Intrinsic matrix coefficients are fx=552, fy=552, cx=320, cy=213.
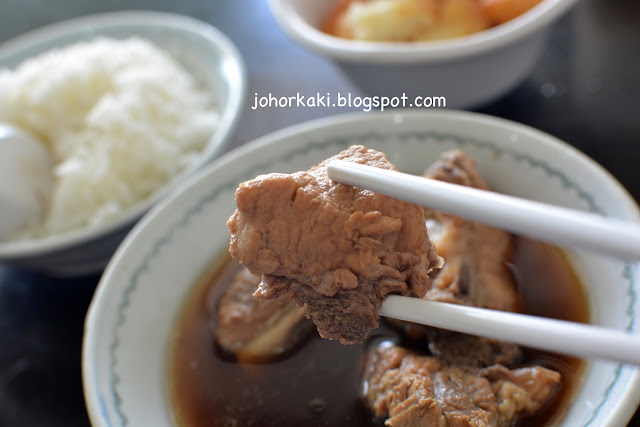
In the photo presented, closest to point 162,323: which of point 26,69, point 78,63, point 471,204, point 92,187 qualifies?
point 92,187

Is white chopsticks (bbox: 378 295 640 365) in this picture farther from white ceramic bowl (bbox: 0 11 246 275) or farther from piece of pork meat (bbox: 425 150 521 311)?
white ceramic bowl (bbox: 0 11 246 275)

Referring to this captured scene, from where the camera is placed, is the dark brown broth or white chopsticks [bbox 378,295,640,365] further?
the dark brown broth

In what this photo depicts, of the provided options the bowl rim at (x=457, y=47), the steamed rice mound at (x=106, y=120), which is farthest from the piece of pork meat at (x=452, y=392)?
the steamed rice mound at (x=106, y=120)

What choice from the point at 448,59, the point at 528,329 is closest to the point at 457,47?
the point at 448,59

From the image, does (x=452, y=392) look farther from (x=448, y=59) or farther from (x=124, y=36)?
(x=124, y=36)

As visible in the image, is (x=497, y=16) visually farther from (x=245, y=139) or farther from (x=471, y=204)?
(x=471, y=204)

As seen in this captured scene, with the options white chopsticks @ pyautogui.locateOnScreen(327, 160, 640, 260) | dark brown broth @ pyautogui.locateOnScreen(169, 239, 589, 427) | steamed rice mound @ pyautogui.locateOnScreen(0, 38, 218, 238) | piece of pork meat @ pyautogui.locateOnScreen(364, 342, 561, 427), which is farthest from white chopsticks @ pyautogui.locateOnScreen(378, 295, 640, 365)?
steamed rice mound @ pyautogui.locateOnScreen(0, 38, 218, 238)
